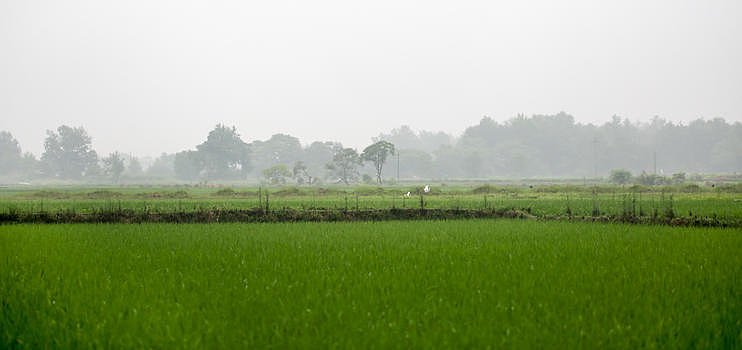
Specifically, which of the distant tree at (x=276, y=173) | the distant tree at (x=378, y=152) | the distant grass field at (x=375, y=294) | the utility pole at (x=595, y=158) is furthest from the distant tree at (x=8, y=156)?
→ the utility pole at (x=595, y=158)

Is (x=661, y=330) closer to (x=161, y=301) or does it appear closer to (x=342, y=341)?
(x=342, y=341)

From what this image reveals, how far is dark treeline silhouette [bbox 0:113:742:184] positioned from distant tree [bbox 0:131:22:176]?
19 centimetres

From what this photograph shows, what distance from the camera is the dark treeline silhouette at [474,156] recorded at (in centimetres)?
8969

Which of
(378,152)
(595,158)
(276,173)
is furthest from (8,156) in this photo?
(595,158)

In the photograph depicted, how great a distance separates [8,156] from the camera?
10569 cm

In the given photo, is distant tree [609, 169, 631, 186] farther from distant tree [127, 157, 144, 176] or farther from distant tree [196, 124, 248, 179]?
distant tree [127, 157, 144, 176]

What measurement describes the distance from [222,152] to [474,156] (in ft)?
176

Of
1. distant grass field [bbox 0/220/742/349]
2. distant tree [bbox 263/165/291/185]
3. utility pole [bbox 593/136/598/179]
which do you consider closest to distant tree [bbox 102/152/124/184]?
distant tree [bbox 263/165/291/185]

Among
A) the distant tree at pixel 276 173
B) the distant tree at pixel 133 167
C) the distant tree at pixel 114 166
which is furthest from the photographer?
the distant tree at pixel 133 167

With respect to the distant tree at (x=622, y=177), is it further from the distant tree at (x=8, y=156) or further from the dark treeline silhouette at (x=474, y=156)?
the distant tree at (x=8, y=156)

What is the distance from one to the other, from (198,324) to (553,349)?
3.53 metres

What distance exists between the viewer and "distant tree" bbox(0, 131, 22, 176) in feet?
343

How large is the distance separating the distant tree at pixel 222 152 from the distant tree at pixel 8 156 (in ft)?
183

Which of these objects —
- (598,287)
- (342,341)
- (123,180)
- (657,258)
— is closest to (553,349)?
(342,341)
